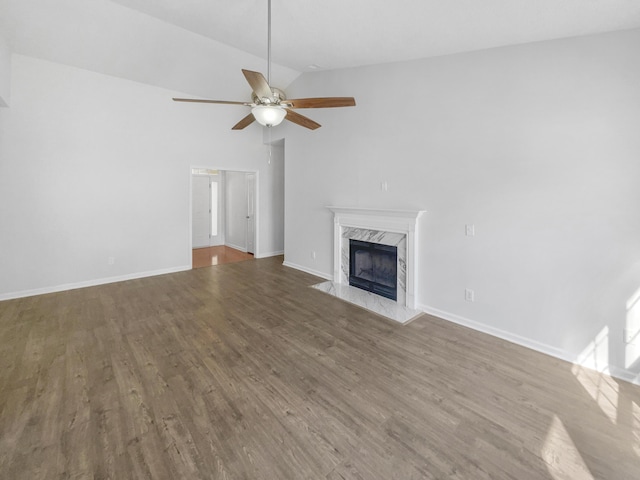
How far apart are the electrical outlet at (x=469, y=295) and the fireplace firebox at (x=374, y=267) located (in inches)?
39.0

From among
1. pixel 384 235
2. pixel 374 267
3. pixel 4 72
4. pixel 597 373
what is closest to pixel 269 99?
pixel 384 235

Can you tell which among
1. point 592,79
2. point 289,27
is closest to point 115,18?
point 289,27

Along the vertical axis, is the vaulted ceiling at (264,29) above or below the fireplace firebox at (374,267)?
above

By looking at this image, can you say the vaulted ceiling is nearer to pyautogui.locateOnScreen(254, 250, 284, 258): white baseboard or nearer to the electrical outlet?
the electrical outlet

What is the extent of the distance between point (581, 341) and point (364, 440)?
94.2 inches

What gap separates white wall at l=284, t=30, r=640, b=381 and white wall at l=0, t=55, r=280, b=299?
144 inches

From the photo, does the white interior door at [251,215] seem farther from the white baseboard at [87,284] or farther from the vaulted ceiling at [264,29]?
the vaulted ceiling at [264,29]

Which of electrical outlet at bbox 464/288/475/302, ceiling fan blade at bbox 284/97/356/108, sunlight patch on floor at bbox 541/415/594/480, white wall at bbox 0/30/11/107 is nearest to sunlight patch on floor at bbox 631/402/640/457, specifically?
sunlight patch on floor at bbox 541/415/594/480

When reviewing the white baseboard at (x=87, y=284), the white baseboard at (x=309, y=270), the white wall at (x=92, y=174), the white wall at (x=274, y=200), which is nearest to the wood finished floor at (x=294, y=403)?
the white baseboard at (x=87, y=284)

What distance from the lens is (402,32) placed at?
3053mm

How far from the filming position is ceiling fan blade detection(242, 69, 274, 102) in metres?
2.19

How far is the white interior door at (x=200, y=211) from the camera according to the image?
27.1ft

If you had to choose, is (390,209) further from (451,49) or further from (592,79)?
(592,79)

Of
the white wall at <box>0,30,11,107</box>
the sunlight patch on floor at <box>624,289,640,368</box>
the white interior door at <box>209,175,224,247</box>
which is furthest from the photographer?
the white interior door at <box>209,175,224,247</box>
